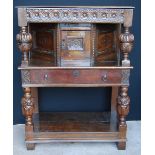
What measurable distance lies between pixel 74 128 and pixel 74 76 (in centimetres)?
54

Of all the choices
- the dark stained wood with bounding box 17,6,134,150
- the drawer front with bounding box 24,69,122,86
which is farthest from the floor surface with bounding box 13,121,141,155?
the drawer front with bounding box 24,69,122,86

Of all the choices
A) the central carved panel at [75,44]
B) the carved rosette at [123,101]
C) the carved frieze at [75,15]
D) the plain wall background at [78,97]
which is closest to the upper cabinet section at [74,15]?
the carved frieze at [75,15]

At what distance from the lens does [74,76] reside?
6.59ft

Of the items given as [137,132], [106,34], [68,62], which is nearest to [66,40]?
[68,62]

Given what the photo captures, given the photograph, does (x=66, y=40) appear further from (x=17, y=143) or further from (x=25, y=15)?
(x=17, y=143)

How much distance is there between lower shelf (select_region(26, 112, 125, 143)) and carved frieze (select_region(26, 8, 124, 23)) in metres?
0.93

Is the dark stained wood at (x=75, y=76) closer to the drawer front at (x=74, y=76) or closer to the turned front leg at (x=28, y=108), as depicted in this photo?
the drawer front at (x=74, y=76)

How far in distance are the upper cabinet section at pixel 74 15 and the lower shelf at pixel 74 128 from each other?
0.92 metres

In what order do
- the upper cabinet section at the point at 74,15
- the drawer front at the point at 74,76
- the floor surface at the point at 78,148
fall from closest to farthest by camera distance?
the upper cabinet section at the point at 74,15 → the drawer front at the point at 74,76 → the floor surface at the point at 78,148

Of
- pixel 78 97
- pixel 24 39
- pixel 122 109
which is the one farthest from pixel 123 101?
pixel 24 39

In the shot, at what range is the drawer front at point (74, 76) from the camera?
78.7 inches

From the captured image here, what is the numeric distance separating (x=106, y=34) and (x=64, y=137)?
3.05 ft

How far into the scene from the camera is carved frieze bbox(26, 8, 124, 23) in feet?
6.23

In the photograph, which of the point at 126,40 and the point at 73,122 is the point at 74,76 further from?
the point at 73,122
